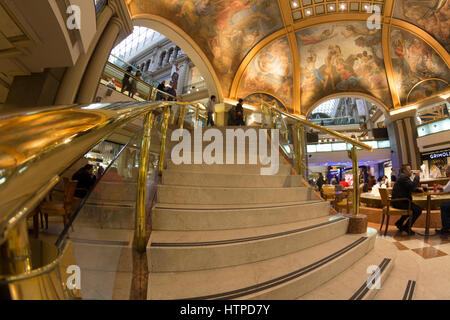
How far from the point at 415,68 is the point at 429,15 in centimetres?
260

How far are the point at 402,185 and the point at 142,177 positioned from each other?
4.65 m

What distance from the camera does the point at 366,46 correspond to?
12023 mm

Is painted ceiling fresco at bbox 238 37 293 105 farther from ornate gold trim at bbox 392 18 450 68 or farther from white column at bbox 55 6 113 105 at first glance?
white column at bbox 55 6 113 105

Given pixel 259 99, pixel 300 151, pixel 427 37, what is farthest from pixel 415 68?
pixel 300 151

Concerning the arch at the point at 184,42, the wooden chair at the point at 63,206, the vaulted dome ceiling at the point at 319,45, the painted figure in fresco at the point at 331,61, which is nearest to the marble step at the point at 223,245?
the wooden chair at the point at 63,206

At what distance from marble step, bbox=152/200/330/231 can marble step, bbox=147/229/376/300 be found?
40 centimetres

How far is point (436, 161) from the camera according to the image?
37.7 feet

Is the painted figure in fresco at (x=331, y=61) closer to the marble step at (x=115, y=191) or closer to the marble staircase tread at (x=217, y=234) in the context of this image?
the marble staircase tread at (x=217, y=234)

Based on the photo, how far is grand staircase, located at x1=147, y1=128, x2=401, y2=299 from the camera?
4.12 ft

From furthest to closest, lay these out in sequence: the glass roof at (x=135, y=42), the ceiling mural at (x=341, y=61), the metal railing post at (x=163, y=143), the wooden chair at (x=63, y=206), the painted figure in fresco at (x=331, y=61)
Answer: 1. the glass roof at (x=135, y=42)
2. the painted figure in fresco at (x=331, y=61)
3. the ceiling mural at (x=341, y=61)
4. the wooden chair at (x=63, y=206)
5. the metal railing post at (x=163, y=143)

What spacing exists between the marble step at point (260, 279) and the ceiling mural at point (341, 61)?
547 inches

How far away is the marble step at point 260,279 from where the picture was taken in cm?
114
